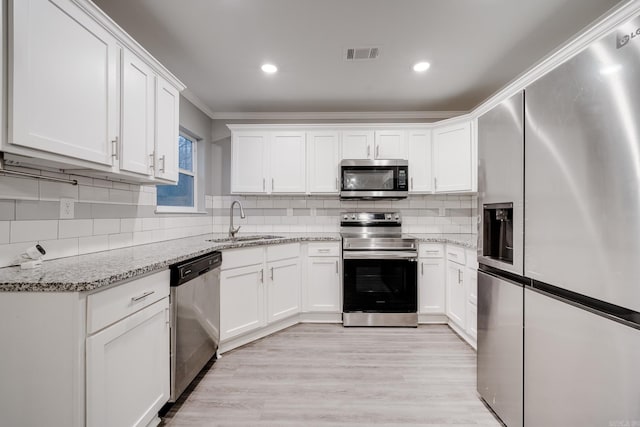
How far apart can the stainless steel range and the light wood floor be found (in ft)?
0.94

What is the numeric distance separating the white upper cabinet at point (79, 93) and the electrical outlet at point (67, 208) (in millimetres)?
226

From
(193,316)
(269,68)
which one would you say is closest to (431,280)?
(193,316)

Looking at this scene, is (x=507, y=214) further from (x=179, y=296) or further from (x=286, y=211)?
(x=286, y=211)

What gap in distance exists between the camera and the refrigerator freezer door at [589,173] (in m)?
0.90

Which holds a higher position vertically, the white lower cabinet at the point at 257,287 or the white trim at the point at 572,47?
the white trim at the point at 572,47

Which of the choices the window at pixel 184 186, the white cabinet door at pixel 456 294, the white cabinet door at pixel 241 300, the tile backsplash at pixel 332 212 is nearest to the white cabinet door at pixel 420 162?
the tile backsplash at pixel 332 212

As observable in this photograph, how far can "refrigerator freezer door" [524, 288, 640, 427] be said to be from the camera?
91 cm

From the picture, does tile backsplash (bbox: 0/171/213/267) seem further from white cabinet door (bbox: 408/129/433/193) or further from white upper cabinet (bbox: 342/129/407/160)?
white cabinet door (bbox: 408/129/433/193)

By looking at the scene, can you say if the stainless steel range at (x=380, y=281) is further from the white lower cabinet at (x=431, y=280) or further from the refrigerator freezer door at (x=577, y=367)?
the refrigerator freezer door at (x=577, y=367)

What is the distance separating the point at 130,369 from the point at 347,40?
2474mm

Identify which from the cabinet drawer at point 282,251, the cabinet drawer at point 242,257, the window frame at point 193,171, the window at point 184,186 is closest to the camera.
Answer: the cabinet drawer at point 242,257

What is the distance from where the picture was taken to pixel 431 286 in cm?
313

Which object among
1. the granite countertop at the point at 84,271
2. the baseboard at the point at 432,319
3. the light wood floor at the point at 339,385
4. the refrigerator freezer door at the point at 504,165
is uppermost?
the refrigerator freezer door at the point at 504,165

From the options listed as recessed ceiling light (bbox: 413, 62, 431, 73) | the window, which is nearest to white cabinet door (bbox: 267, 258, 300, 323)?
the window
